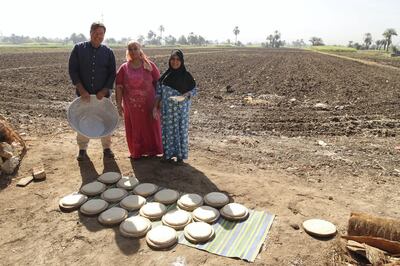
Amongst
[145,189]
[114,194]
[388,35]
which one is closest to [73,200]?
[114,194]

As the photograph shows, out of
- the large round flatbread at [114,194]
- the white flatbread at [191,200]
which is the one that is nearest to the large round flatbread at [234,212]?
the white flatbread at [191,200]

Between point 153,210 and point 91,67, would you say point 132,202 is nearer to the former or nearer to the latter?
point 153,210

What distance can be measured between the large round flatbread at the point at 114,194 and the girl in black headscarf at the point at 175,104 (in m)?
1.02

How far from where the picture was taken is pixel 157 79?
15.2ft

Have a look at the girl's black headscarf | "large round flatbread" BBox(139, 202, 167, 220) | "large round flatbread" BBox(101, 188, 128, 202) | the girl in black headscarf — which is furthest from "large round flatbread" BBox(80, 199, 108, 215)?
the girl's black headscarf

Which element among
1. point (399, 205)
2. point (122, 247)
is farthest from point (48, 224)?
point (399, 205)

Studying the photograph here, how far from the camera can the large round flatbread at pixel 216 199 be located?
3.73 meters

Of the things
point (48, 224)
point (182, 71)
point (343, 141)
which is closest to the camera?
point (48, 224)

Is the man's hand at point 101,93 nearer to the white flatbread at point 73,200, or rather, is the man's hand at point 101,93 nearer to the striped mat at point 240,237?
the white flatbread at point 73,200

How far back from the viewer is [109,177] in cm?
429

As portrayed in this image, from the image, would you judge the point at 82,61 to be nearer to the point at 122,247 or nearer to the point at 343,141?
the point at 122,247

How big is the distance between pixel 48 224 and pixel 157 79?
220cm

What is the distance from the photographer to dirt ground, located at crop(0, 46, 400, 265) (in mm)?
3072

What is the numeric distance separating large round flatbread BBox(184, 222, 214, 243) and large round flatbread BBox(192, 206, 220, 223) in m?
0.12
